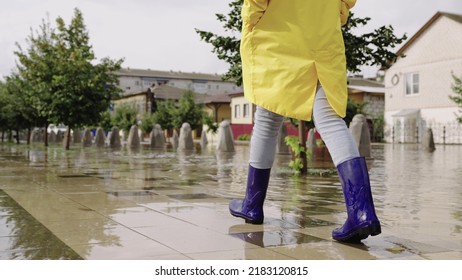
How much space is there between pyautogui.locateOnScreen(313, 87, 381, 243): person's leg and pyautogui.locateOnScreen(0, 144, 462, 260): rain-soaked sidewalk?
0.11 metres

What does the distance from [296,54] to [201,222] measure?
59.2 inches

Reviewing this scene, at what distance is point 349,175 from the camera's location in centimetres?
354

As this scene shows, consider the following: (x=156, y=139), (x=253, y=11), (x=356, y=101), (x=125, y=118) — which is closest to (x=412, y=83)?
(x=356, y=101)

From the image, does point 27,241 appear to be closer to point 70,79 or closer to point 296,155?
point 296,155

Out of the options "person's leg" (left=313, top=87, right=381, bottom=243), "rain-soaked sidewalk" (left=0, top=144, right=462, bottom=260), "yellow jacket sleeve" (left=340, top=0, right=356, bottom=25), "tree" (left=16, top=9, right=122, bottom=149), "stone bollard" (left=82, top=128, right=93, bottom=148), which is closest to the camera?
"rain-soaked sidewalk" (left=0, top=144, right=462, bottom=260)

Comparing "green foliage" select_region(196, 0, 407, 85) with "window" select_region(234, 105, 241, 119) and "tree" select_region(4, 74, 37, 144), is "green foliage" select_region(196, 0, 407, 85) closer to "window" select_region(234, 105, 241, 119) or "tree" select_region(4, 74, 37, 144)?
"tree" select_region(4, 74, 37, 144)

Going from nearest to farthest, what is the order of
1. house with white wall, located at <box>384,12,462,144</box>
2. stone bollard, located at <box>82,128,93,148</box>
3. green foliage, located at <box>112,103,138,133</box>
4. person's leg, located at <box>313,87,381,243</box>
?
person's leg, located at <box>313,87,381,243</box>
stone bollard, located at <box>82,128,93,148</box>
house with white wall, located at <box>384,12,462,144</box>
green foliage, located at <box>112,103,138,133</box>

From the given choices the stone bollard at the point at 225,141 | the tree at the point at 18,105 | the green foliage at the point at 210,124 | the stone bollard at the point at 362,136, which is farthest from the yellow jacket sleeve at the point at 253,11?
the green foliage at the point at 210,124

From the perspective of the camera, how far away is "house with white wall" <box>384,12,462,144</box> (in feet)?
113

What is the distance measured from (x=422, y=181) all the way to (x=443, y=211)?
347 centimetres

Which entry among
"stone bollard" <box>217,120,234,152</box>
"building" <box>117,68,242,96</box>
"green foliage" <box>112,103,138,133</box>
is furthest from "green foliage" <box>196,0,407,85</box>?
"building" <box>117,68,242,96</box>

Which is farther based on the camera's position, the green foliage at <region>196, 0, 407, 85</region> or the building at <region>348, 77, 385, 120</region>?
the building at <region>348, 77, 385, 120</region>
